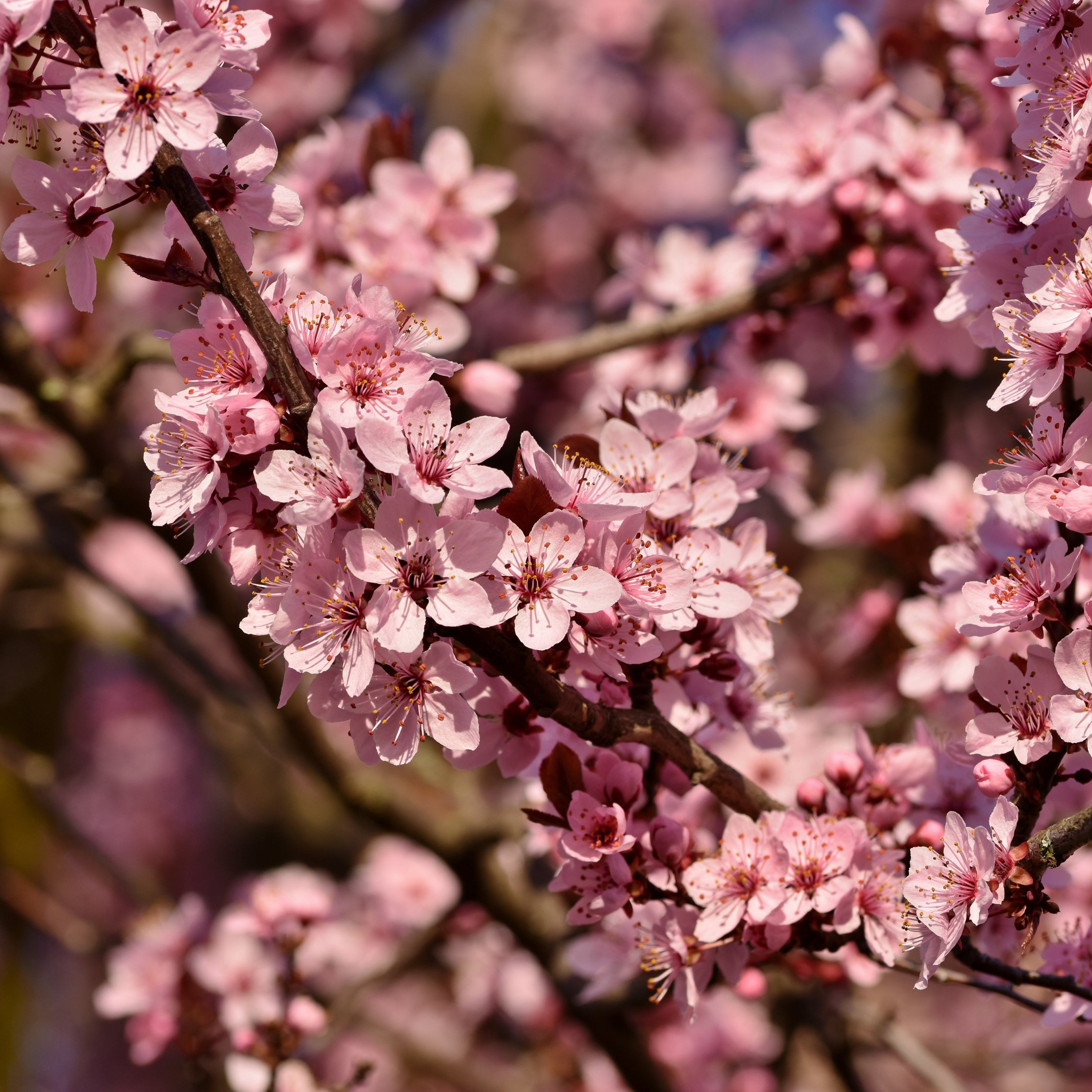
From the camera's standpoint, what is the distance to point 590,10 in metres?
7.93

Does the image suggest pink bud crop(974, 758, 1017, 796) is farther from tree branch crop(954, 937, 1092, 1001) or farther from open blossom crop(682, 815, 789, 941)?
open blossom crop(682, 815, 789, 941)

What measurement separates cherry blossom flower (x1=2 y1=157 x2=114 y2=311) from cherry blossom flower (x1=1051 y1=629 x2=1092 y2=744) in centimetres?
158

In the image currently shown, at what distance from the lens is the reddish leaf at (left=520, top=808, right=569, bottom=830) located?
1718 millimetres

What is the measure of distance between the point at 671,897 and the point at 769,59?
306 inches

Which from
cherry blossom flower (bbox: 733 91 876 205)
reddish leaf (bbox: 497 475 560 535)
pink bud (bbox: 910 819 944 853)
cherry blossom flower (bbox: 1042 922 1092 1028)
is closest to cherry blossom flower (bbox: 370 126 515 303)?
cherry blossom flower (bbox: 733 91 876 205)

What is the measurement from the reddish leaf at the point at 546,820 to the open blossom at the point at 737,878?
219 millimetres

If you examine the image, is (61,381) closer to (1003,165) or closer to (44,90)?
(44,90)

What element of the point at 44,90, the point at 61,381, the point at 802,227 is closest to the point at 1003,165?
the point at 802,227

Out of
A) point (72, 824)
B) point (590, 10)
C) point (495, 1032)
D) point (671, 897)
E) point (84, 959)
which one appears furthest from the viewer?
point (590, 10)

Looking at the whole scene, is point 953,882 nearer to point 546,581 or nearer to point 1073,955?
point 1073,955

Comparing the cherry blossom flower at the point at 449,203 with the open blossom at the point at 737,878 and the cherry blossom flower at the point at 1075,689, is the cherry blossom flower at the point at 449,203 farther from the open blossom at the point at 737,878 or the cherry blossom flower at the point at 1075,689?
the cherry blossom flower at the point at 1075,689

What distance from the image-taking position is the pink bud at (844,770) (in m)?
1.95

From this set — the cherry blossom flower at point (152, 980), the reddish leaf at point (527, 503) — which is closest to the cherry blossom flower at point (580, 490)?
the reddish leaf at point (527, 503)

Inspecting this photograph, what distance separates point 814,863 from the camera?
1.70 m
